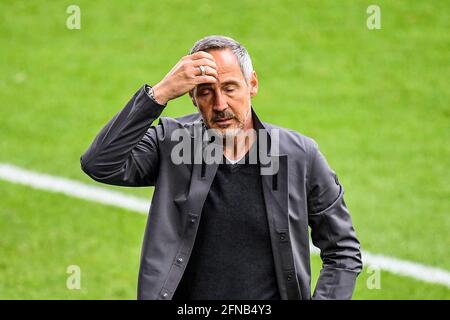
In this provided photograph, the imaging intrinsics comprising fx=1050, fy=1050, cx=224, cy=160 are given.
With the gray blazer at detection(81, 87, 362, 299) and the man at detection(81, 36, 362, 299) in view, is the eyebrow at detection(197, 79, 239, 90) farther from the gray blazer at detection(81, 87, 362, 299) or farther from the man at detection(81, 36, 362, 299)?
the gray blazer at detection(81, 87, 362, 299)

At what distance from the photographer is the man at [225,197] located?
5082 millimetres

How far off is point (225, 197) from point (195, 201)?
0.50ft

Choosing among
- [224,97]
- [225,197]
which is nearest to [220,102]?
[224,97]

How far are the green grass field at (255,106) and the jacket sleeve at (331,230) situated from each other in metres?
4.65

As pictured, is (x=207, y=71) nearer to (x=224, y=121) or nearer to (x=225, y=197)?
(x=224, y=121)

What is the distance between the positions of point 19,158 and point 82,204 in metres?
1.43

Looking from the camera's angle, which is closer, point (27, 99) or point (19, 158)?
point (19, 158)

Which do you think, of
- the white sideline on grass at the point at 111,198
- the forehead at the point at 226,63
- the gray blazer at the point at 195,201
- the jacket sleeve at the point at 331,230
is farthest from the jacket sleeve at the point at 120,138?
the white sideline on grass at the point at 111,198

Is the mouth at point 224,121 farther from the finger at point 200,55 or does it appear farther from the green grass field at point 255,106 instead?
the green grass field at point 255,106

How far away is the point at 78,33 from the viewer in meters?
15.6

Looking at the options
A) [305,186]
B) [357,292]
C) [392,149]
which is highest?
[305,186]

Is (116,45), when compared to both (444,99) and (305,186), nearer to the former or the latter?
(444,99)

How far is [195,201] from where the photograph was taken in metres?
5.15

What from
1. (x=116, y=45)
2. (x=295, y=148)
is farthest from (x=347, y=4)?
(x=295, y=148)
